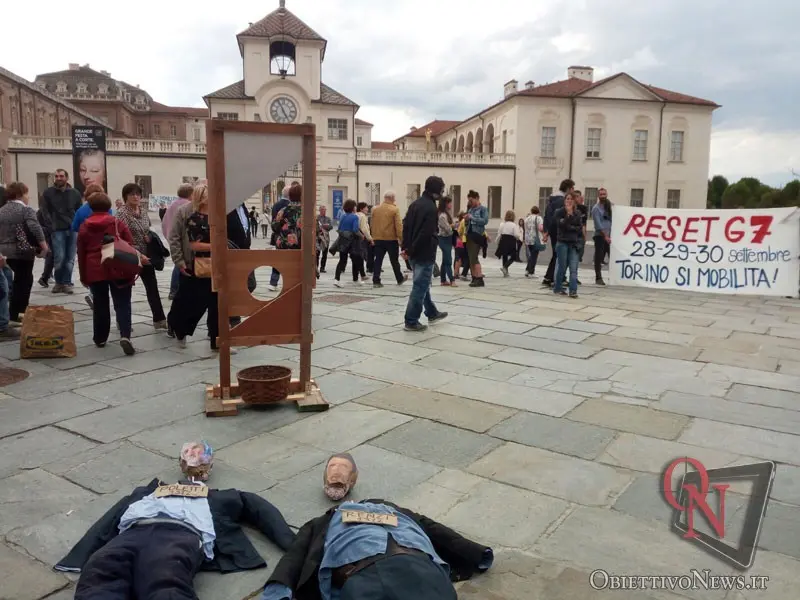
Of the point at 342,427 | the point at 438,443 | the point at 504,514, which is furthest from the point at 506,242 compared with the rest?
the point at 504,514

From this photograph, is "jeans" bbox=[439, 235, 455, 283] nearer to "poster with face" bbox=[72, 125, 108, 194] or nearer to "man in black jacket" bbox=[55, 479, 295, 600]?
"man in black jacket" bbox=[55, 479, 295, 600]

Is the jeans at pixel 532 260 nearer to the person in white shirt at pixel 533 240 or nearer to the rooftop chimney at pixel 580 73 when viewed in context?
the person in white shirt at pixel 533 240

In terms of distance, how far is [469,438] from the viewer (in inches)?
156

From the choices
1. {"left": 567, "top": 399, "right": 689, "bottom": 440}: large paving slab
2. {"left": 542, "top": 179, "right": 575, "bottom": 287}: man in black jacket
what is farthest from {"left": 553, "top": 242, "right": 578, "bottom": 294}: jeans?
{"left": 567, "top": 399, "right": 689, "bottom": 440}: large paving slab

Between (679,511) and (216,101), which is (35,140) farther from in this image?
(679,511)

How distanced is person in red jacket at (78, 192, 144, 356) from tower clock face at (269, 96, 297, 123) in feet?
117

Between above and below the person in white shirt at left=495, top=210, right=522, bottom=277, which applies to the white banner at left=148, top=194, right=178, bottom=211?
above

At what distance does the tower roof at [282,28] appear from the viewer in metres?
39.8

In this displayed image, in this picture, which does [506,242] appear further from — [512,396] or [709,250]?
[512,396]

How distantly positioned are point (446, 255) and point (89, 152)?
39.8 ft

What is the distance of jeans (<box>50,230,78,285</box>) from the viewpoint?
9.37 meters

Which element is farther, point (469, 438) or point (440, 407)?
point (440, 407)

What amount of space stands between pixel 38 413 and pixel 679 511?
3.98 metres

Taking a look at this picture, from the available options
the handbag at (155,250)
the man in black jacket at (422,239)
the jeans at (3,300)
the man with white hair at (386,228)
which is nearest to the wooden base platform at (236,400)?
the man in black jacket at (422,239)
